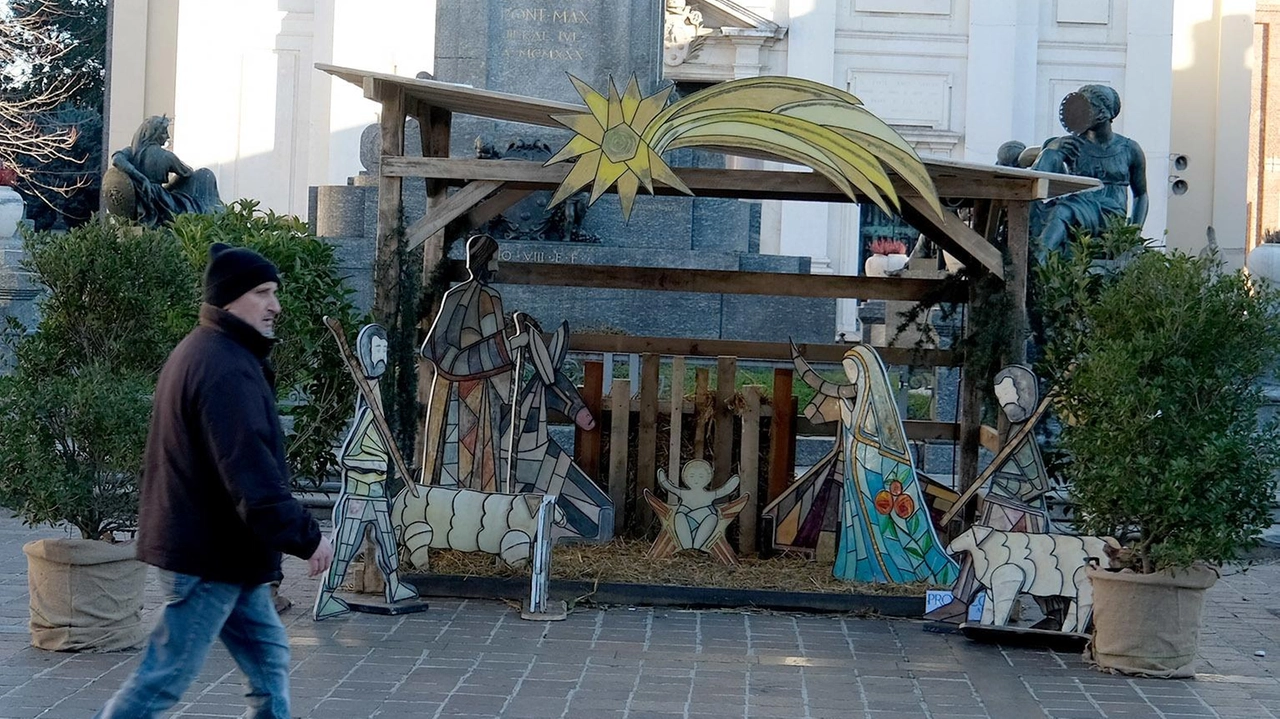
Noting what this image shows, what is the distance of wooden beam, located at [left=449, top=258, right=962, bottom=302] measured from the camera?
8.97 metres

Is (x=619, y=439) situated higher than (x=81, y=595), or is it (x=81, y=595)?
(x=619, y=439)

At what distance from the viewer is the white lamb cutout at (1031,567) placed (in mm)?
7598

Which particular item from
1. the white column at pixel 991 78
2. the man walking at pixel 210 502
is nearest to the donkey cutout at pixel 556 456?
the man walking at pixel 210 502

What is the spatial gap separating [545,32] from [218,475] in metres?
9.90

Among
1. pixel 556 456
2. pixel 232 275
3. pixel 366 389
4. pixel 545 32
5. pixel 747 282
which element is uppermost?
pixel 545 32

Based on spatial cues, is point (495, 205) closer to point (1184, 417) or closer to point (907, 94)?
point (1184, 417)

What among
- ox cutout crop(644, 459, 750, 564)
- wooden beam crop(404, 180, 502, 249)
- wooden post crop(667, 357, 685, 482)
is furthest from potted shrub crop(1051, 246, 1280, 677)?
wooden beam crop(404, 180, 502, 249)

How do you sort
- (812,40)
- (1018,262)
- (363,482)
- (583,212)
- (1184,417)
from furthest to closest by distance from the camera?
(812,40) < (583,212) < (1018,262) < (363,482) < (1184,417)

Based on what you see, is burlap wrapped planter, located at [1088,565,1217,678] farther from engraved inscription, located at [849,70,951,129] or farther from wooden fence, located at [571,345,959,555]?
engraved inscription, located at [849,70,951,129]

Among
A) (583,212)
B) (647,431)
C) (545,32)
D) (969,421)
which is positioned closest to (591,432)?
(647,431)

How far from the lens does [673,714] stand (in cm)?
630

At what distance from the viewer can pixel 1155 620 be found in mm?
7125

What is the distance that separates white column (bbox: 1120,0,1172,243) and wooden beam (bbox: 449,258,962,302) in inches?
959

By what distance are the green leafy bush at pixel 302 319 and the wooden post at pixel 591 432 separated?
59.9 inches
